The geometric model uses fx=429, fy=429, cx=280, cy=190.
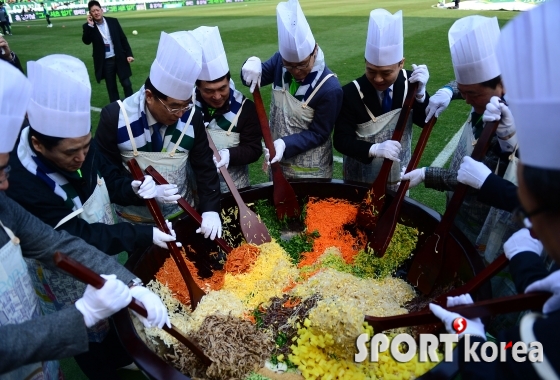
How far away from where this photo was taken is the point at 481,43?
6.56 feet

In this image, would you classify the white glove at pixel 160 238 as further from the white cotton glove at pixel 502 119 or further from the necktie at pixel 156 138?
the white cotton glove at pixel 502 119

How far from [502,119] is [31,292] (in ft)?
6.75

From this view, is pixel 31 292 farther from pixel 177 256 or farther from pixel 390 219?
pixel 390 219

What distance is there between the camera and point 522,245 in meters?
1.53

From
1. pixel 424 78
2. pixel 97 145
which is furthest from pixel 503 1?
pixel 97 145

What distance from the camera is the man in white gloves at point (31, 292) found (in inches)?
48.1

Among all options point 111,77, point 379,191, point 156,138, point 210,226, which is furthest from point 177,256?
point 111,77

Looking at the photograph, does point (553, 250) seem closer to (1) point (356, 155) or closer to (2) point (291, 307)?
(2) point (291, 307)

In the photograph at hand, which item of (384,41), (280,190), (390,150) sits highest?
(384,41)

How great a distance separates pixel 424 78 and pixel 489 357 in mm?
1716

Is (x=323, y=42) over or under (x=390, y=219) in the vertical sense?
under

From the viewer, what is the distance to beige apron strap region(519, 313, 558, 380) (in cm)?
86

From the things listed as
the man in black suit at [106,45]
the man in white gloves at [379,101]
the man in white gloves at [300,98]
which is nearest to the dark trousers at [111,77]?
the man in black suit at [106,45]

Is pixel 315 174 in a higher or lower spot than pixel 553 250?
lower
